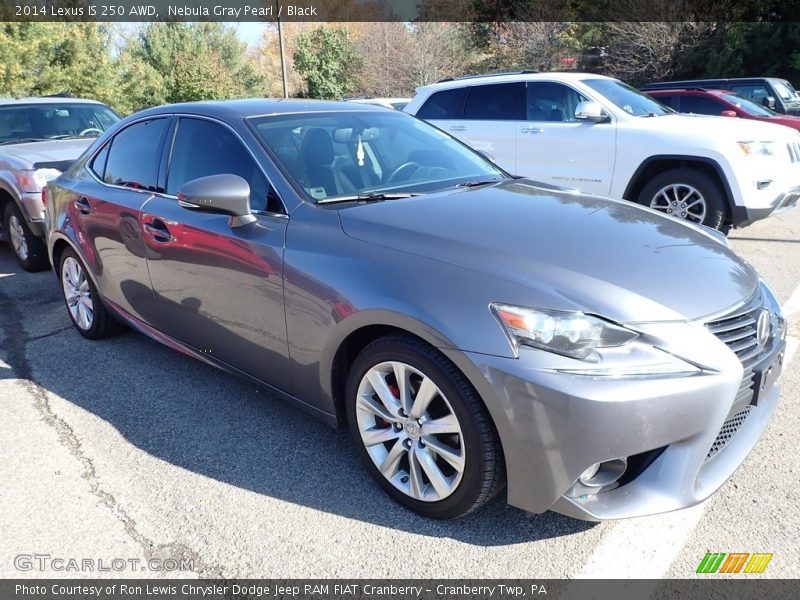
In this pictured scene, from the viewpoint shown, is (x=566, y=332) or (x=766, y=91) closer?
(x=566, y=332)

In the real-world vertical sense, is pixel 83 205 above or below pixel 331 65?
below

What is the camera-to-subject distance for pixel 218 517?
2.69 metres

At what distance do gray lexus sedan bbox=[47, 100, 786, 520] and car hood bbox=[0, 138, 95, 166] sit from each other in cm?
337

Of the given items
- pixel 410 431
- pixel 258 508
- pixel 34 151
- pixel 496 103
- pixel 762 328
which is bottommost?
pixel 258 508

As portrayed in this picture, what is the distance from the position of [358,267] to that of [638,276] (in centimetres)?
109

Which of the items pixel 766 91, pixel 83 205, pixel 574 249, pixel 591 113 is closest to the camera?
pixel 574 249

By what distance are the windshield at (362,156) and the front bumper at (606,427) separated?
134 centimetres

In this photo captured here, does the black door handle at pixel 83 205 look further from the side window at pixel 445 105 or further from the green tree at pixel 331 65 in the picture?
the green tree at pixel 331 65

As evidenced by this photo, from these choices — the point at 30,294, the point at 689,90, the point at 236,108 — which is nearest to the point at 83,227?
the point at 236,108

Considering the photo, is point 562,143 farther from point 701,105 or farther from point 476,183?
point 701,105

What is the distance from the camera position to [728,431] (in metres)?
2.50

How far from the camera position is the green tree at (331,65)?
33125mm

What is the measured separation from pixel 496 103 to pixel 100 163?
5.11 metres

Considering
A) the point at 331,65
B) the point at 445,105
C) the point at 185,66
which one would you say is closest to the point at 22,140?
the point at 445,105
